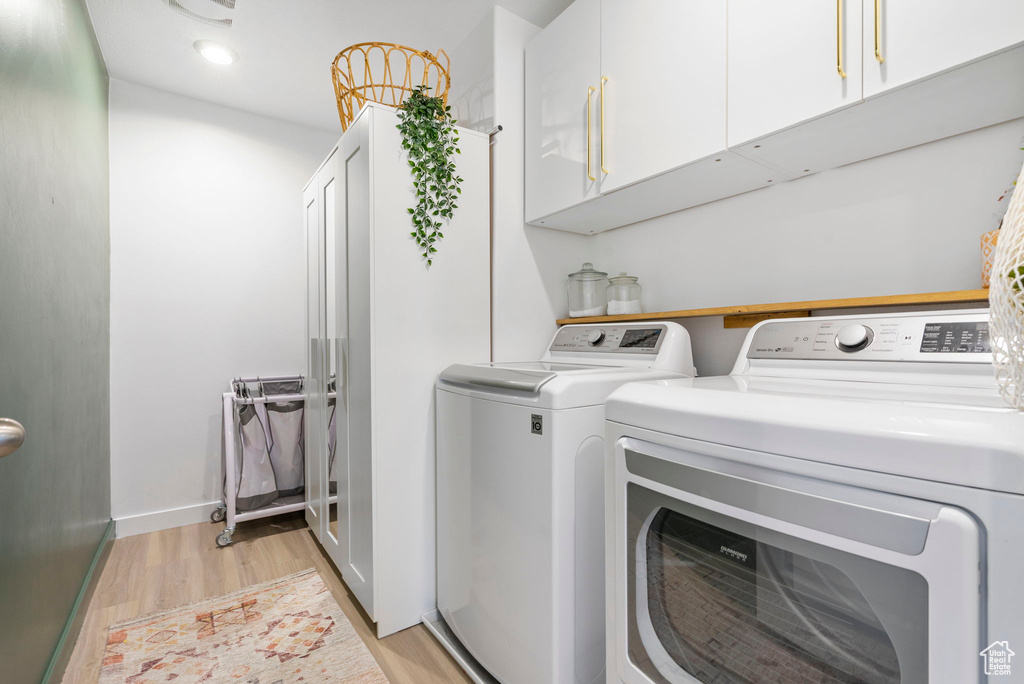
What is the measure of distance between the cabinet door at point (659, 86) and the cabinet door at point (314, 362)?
1.44m

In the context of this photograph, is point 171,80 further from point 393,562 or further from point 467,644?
point 467,644

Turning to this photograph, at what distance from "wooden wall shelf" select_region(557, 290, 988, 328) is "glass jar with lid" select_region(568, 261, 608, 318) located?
0.09 m

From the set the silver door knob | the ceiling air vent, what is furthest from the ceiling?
the silver door knob

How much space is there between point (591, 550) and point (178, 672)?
1.41 metres

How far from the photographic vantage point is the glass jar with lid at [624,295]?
6.26 ft

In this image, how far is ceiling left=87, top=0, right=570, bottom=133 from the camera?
201cm

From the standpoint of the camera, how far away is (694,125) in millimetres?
1341

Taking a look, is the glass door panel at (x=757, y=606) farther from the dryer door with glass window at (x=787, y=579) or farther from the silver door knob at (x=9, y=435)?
the silver door knob at (x=9, y=435)

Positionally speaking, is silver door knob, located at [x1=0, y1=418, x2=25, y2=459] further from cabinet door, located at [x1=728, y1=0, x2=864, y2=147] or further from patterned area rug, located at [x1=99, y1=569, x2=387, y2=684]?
cabinet door, located at [x1=728, y1=0, x2=864, y2=147]

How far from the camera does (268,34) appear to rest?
2.19 meters

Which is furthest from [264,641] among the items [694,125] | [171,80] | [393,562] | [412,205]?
[171,80]

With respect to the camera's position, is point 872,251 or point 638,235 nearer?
point 872,251

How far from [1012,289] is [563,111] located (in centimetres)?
153

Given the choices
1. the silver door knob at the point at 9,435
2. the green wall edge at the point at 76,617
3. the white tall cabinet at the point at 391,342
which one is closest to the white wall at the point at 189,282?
the green wall edge at the point at 76,617
